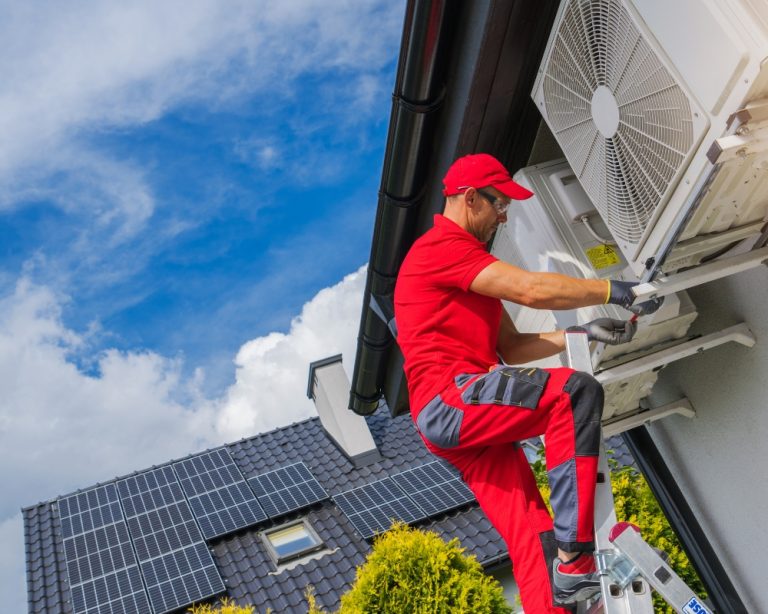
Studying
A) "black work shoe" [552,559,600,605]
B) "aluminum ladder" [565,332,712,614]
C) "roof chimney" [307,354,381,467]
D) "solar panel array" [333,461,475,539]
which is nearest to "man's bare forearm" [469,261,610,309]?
"aluminum ladder" [565,332,712,614]

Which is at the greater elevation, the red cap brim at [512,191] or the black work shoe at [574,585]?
the red cap brim at [512,191]

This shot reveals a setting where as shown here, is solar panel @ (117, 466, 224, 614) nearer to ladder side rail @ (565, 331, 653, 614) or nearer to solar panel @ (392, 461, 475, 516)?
solar panel @ (392, 461, 475, 516)

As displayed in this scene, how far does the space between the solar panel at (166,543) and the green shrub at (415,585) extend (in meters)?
2.29

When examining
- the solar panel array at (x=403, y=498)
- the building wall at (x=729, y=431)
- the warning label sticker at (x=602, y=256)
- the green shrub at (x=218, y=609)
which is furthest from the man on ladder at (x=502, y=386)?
the solar panel array at (x=403, y=498)

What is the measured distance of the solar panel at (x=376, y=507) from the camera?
355 inches

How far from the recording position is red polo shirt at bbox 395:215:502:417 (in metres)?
2.82

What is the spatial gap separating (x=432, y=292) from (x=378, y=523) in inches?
256

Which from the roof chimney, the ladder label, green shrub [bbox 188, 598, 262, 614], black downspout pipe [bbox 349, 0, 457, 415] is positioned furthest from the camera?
the roof chimney

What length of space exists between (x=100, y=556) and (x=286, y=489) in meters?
2.14

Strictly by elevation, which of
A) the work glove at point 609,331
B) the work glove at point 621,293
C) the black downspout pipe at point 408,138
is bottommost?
the work glove at point 609,331

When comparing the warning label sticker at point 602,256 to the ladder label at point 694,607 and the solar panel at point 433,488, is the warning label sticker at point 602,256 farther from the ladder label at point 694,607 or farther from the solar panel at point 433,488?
the solar panel at point 433,488

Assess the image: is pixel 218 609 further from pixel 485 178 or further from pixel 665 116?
pixel 665 116

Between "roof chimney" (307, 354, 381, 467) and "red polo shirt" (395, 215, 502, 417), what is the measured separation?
768 cm

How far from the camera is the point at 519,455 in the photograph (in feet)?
9.30
